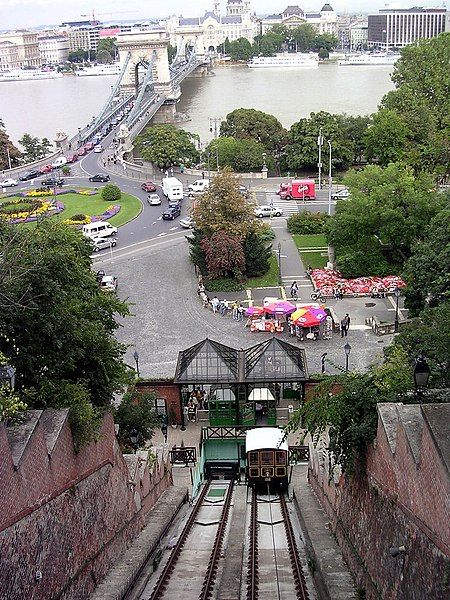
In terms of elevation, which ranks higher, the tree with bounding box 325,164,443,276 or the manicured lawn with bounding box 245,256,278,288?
the tree with bounding box 325,164,443,276

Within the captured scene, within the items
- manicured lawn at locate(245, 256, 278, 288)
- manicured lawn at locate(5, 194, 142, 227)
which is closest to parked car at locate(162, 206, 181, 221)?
manicured lawn at locate(5, 194, 142, 227)

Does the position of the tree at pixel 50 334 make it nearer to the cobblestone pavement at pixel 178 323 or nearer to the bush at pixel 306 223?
the cobblestone pavement at pixel 178 323

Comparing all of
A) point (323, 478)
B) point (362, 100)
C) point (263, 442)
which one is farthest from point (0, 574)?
point (362, 100)

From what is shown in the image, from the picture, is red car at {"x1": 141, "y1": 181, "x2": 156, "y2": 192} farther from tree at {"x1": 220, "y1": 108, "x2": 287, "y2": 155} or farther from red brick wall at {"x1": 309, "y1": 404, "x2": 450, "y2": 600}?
red brick wall at {"x1": 309, "y1": 404, "x2": 450, "y2": 600}

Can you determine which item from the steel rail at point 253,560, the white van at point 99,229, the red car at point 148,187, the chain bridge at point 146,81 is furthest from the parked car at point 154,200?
the chain bridge at point 146,81

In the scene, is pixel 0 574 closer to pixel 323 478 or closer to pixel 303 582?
pixel 303 582
